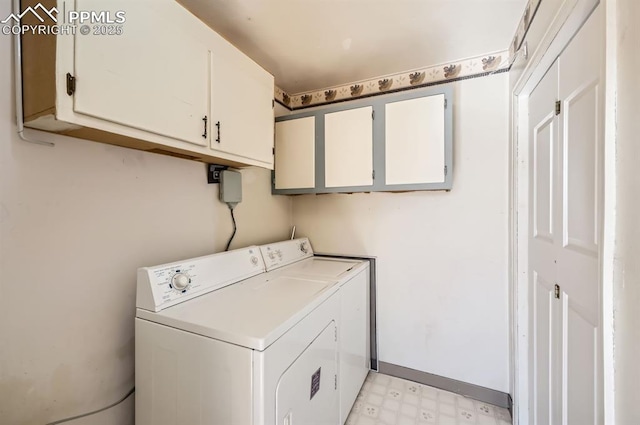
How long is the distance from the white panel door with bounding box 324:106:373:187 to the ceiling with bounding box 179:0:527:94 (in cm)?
40

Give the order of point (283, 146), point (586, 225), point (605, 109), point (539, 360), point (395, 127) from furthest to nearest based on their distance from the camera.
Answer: point (283, 146), point (395, 127), point (539, 360), point (586, 225), point (605, 109)

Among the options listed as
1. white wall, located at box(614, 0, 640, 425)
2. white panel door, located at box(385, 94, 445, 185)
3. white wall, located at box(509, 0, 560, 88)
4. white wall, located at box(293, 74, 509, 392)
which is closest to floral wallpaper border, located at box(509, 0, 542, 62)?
white wall, located at box(509, 0, 560, 88)

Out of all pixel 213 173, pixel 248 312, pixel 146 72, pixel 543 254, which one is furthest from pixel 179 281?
pixel 543 254

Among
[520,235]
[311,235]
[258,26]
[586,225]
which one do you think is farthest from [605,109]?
[311,235]

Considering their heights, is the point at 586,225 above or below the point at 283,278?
above

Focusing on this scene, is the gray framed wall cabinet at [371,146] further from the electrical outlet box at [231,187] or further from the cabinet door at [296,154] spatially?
the electrical outlet box at [231,187]

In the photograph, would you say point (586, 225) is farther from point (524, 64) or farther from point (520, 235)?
point (524, 64)

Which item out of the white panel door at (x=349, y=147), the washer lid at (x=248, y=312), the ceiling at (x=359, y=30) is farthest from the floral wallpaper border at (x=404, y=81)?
the washer lid at (x=248, y=312)

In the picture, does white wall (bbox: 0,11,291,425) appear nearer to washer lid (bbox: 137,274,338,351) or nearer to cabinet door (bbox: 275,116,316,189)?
washer lid (bbox: 137,274,338,351)

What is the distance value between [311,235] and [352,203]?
0.49 meters

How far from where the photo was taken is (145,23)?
3.20ft

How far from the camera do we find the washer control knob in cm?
115

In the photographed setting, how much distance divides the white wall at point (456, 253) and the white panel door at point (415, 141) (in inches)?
12.3

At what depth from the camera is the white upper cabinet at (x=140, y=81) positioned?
794 mm
